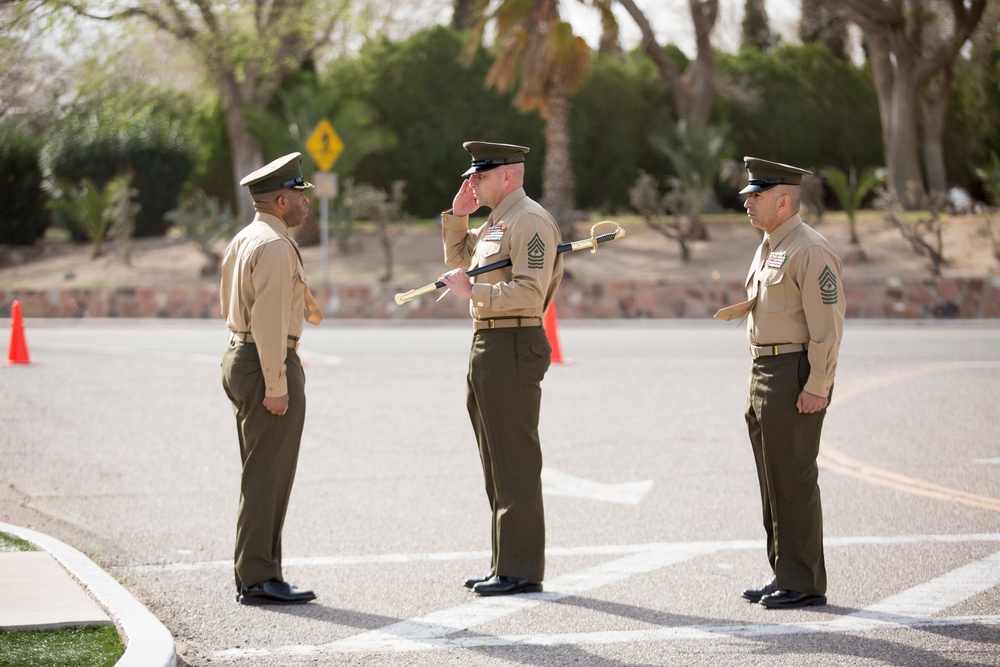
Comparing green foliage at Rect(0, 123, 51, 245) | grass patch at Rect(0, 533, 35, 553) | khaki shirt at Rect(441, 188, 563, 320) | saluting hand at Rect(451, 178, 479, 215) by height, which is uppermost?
green foliage at Rect(0, 123, 51, 245)

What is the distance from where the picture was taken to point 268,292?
17.2 feet

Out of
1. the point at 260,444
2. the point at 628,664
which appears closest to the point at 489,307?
the point at 260,444

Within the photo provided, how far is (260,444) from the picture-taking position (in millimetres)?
5395

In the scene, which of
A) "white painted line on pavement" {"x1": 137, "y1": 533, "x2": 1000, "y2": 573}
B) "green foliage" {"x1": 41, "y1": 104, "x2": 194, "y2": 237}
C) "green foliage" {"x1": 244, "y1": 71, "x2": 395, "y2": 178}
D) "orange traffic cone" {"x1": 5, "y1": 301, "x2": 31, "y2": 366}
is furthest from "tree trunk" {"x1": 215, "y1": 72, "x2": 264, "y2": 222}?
"white painted line on pavement" {"x1": 137, "y1": 533, "x2": 1000, "y2": 573}

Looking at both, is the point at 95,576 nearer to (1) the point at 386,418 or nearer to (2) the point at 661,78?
(1) the point at 386,418

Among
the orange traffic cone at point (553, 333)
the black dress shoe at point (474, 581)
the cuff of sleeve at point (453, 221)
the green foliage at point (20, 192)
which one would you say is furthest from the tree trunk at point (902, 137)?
the black dress shoe at point (474, 581)

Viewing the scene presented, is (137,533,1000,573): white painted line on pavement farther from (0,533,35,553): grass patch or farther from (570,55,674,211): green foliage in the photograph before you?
(570,55,674,211): green foliage

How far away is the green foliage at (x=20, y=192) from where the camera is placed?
2903cm

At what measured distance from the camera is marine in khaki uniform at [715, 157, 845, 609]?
522 cm

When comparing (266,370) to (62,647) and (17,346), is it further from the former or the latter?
(17,346)

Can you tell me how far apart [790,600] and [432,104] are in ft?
79.0

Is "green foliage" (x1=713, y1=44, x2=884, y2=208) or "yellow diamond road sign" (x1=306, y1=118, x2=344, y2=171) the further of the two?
"green foliage" (x1=713, y1=44, x2=884, y2=208)

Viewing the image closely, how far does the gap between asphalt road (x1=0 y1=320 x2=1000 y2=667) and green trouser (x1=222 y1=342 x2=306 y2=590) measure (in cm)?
22

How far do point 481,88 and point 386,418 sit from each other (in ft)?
62.5
